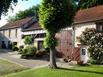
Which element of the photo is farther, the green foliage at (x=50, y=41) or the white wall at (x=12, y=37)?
the white wall at (x=12, y=37)

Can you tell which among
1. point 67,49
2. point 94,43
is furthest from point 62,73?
point 67,49

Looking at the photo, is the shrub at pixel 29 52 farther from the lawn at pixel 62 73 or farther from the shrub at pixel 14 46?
the shrub at pixel 14 46

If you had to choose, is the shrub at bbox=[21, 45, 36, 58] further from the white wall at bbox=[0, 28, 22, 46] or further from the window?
the white wall at bbox=[0, 28, 22, 46]

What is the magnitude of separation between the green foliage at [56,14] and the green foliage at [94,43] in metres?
4.60

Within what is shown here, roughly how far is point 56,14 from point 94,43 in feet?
21.4

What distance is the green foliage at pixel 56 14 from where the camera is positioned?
24.8m

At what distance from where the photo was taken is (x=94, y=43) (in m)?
28.7

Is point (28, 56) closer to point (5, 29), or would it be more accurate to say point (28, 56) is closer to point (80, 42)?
point (80, 42)

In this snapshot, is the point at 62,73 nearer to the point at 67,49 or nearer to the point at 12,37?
the point at 67,49

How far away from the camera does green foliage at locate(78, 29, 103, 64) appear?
91.7ft

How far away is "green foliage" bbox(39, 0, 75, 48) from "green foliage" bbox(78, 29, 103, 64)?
4599mm

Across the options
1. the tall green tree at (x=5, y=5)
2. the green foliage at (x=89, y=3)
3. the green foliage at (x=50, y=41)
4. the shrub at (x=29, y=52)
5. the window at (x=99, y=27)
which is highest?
the green foliage at (x=89, y=3)

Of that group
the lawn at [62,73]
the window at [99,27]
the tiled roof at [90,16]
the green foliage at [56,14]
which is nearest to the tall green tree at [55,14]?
the green foliage at [56,14]

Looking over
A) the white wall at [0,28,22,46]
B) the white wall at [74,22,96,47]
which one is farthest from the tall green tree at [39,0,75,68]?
the white wall at [0,28,22,46]
